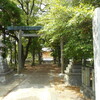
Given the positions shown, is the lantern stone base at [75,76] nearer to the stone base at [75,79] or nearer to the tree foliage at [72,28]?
the stone base at [75,79]

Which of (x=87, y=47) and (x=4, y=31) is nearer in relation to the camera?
(x=87, y=47)

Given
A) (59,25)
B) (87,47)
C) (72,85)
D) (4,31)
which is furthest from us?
(4,31)

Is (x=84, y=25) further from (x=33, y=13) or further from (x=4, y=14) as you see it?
(x=33, y=13)

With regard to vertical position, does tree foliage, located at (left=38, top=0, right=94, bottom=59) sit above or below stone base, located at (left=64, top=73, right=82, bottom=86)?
above

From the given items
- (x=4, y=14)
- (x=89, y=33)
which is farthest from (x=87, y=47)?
(x=4, y=14)

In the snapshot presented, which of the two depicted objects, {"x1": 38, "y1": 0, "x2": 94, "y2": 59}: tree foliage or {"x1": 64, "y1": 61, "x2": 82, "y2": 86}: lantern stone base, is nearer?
{"x1": 38, "y1": 0, "x2": 94, "y2": 59}: tree foliage

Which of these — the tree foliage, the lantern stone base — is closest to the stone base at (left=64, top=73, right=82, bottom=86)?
the lantern stone base

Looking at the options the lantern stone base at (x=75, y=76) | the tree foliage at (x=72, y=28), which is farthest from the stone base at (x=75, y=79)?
the tree foliage at (x=72, y=28)

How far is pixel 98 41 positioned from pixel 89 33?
1.69 meters

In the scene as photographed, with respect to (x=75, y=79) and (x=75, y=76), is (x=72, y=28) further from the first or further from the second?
(x=75, y=79)

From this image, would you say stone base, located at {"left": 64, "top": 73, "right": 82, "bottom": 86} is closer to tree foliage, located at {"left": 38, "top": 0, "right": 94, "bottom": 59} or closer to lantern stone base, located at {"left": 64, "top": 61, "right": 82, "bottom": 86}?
lantern stone base, located at {"left": 64, "top": 61, "right": 82, "bottom": 86}

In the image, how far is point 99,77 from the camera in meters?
3.04

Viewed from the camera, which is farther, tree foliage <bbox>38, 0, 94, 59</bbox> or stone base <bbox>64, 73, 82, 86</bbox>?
stone base <bbox>64, 73, 82, 86</bbox>

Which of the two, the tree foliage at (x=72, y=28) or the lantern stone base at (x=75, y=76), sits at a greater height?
the tree foliage at (x=72, y=28)
